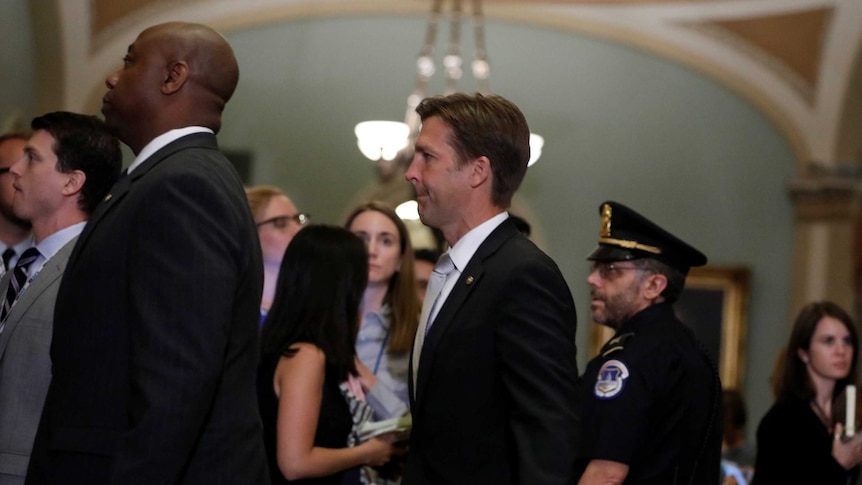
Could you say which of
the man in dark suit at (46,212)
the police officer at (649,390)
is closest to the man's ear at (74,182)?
the man in dark suit at (46,212)

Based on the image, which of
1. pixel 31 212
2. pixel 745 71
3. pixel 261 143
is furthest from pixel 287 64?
pixel 31 212

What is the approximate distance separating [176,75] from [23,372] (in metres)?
0.89

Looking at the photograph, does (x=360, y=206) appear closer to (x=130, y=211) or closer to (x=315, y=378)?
(x=315, y=378)

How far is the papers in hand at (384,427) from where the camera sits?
3.94 metres

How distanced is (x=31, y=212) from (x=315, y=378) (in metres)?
0.93

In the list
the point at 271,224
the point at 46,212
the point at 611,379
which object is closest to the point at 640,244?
the point at 611,379

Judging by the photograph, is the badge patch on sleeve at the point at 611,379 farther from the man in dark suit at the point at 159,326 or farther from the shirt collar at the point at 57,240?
the shirt collar at the point at 57,240

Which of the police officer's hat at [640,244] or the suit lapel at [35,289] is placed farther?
the police officer's hat at [640,244]

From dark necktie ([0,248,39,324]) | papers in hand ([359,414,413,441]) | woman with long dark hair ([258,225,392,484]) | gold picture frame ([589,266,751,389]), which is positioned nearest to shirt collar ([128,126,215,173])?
dark necktie ([0,248,39,324])

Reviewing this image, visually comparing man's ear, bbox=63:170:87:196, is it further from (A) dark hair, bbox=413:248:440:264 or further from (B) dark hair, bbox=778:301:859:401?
(B) dark hair, bbox=778:301:859:401

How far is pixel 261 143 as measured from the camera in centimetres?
1238

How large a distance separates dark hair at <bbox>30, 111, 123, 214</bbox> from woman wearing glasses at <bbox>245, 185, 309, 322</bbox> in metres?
1.71

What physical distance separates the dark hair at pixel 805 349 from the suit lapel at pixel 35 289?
2.98m

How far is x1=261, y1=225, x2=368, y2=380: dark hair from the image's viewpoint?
3723 millimetres
